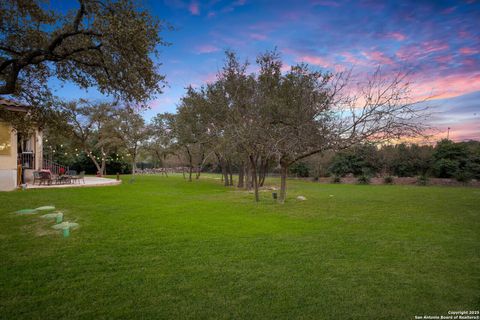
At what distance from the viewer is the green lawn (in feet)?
11.9

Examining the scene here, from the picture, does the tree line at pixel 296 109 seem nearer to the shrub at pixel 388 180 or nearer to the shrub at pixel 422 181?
the shrub at pixel 388 180

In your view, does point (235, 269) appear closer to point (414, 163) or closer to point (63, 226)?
point (63, 226)

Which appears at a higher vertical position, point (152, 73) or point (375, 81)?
point (375, 81)

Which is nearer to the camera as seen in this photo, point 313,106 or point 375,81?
point 375,81

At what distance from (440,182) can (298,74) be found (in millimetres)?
26960

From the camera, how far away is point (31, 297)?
151 inches

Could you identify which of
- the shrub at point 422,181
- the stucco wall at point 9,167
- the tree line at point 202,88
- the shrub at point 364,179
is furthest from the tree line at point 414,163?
the stucco wall at point 9,167

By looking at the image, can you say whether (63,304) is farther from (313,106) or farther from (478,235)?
(313,106)

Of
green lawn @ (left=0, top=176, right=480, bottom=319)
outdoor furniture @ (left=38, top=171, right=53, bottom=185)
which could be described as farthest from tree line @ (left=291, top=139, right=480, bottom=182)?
outdoor furniture @ (left=38, top=171, right=53, bottom=185)

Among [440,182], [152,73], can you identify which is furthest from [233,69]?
[440,182]

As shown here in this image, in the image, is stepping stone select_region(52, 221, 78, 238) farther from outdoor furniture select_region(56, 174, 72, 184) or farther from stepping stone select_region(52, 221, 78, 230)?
outdoor furniture select_region(56, 174, 72, 184)

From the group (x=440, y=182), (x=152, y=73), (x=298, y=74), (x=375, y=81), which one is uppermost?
(x=298, y=74)

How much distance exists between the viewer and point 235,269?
4.95 metres

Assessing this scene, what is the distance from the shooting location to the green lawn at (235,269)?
11.9 ft
